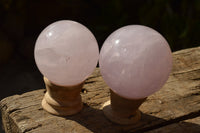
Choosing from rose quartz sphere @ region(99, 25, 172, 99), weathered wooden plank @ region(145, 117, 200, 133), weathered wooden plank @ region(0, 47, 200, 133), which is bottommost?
weathered wooden plank @ region(145, 117, 200, 133)

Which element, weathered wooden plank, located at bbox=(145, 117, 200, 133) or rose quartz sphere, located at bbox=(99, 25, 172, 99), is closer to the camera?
rose quartz sphere, located at bbox=(99, 25, 172, 99)

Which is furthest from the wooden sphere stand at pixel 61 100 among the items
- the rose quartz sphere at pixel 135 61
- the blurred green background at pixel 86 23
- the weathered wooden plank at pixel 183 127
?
the blurred green background at pixel 86 23

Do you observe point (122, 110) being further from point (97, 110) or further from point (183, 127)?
point (183, 127)

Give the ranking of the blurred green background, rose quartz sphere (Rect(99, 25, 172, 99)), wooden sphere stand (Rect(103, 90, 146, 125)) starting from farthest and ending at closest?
1. the blurred green background
2. wooden sphere stand (Rect(103, 90, 146, 125))
3. rose quartz sphere (Rect(99, 25, 172, 99))

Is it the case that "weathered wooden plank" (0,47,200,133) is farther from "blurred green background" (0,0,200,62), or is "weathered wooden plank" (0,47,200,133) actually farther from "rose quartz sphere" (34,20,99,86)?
"blurred green background" (0,0,200,62)

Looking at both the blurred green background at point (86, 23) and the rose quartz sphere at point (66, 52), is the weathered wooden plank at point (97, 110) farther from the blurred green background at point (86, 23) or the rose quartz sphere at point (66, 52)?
the blurred green background at point (86, 23)

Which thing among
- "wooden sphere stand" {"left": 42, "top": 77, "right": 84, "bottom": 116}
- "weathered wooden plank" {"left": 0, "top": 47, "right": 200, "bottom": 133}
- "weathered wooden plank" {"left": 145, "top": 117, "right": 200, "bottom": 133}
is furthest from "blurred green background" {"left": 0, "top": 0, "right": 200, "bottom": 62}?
"wooden sphere stand" {"left": 42, "top": 77, "right": 84, "bottom": 116}

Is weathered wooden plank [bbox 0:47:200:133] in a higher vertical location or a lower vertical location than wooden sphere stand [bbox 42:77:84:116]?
lower
